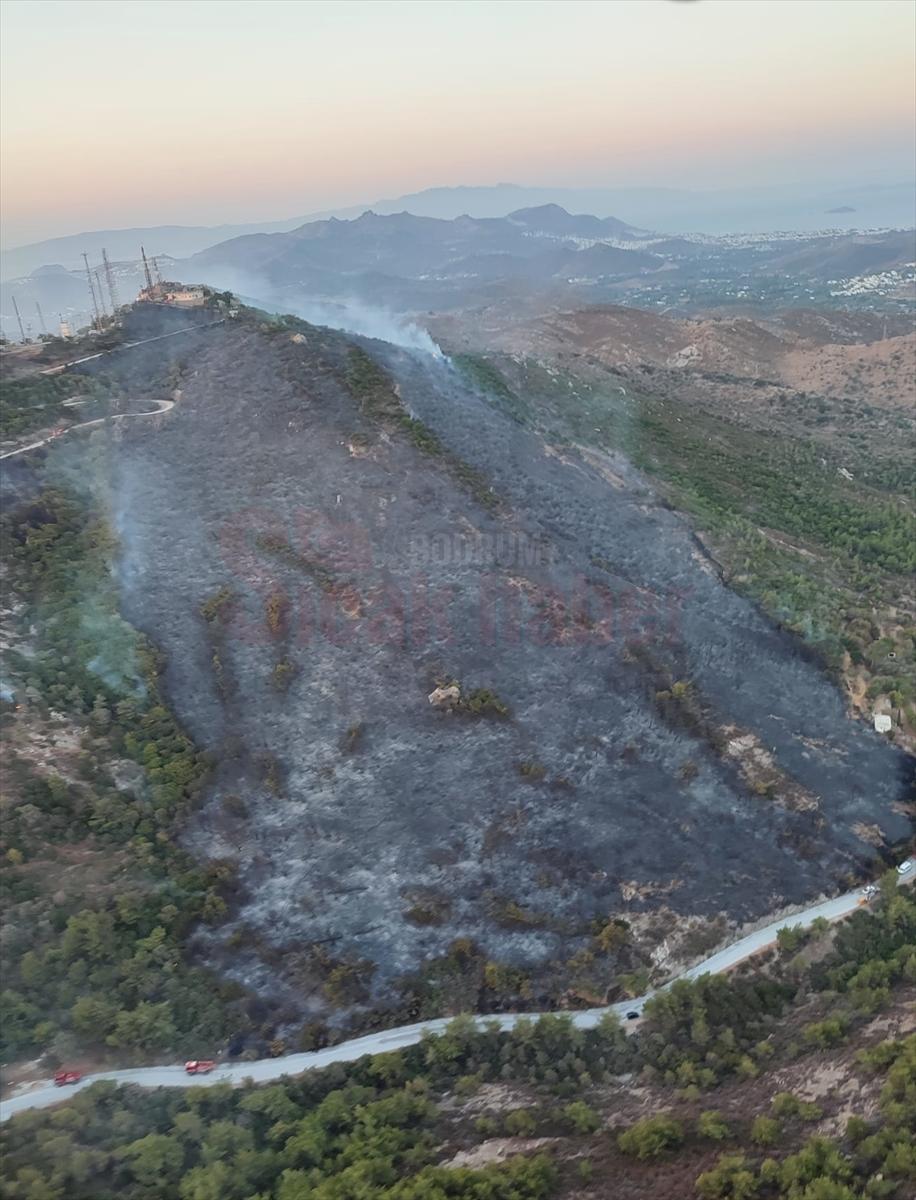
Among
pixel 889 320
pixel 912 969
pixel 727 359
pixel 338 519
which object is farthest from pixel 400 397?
pixel 889 320

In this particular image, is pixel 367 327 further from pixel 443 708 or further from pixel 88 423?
pixel 443 708

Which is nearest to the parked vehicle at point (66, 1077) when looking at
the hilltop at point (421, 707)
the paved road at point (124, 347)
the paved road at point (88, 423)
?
the hilltop at point (421, 707)

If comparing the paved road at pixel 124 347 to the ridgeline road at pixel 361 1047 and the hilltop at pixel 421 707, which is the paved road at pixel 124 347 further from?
the ridgeline road at pixel 361 1047

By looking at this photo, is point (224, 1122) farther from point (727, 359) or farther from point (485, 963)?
point (727, 359)

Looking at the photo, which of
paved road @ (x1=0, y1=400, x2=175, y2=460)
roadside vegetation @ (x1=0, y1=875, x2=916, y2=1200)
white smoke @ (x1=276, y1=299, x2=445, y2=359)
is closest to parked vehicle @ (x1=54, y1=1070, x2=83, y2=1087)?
roadside vegetation @ (x1=0, y1=875, x2=916, y2=1200)

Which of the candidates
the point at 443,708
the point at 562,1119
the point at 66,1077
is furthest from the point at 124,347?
the point at 562,1119

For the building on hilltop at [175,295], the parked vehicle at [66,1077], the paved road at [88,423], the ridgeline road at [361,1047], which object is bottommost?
the ridgeline road at [361,1047]
